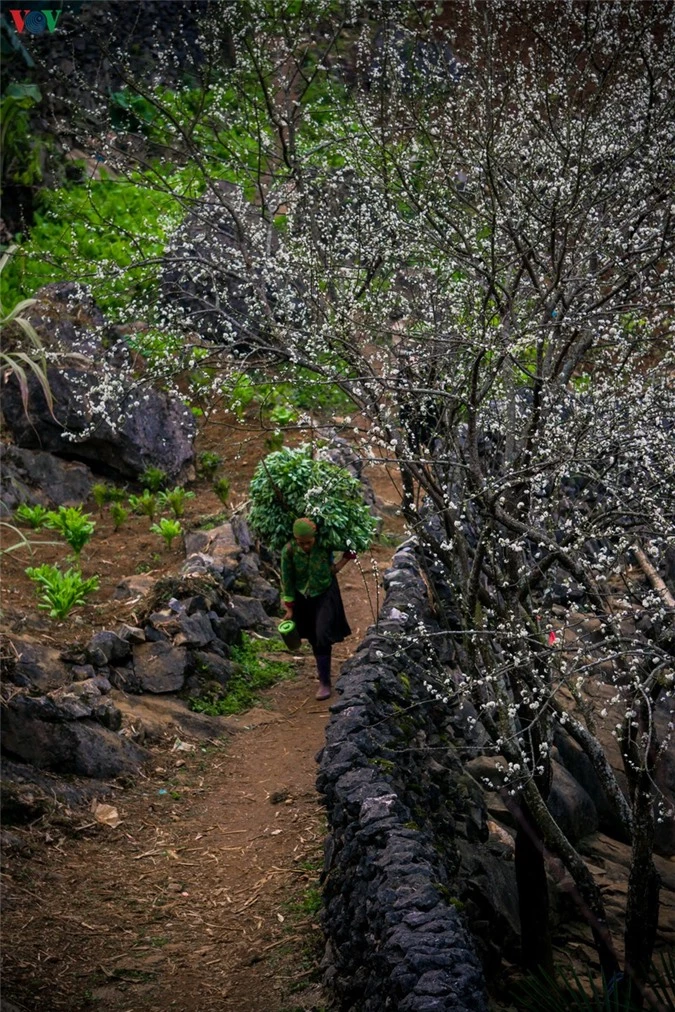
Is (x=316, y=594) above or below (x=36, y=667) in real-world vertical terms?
above

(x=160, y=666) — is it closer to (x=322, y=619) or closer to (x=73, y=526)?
(x=322, y=619)

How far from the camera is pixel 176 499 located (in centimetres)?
1180

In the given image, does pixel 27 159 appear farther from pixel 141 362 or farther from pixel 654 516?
pixel 654 516

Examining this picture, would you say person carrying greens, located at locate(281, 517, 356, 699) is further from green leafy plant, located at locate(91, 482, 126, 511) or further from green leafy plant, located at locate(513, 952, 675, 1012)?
green leafy plant, located at locate(513, 952, 675, 1012)

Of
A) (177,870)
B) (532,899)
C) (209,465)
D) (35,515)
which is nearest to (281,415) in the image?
(209,465)

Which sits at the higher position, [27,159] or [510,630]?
[27,159]

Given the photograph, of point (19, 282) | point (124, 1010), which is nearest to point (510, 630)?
point (124, 1010)

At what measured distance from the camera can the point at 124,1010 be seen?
16.8 ft

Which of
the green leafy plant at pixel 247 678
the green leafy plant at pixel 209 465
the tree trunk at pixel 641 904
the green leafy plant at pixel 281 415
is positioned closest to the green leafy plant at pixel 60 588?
the green leafy plant at pixel 247 678

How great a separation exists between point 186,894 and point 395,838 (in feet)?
6.98

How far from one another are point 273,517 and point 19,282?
7327 millimetres

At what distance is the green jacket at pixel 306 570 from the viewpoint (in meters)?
8.96

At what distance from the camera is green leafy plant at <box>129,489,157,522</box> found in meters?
11.8

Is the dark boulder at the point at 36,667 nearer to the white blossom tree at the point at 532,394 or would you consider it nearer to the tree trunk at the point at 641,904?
the white blossom tree at the point at 532,394
